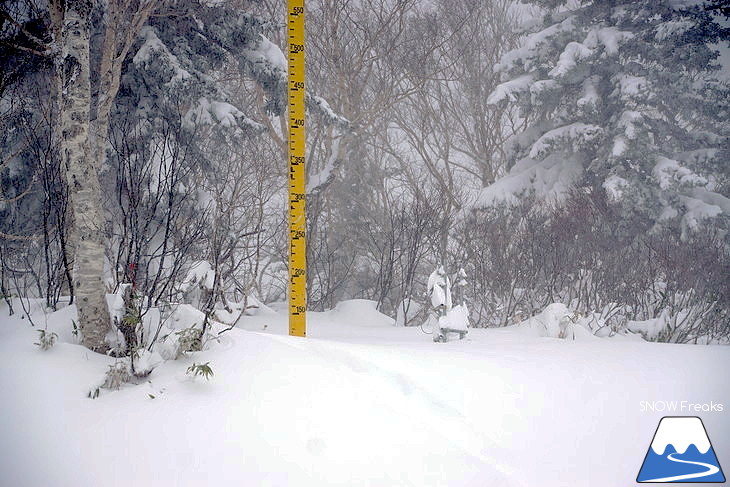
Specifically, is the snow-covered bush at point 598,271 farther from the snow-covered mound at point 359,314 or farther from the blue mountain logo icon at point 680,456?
the blue mountain logo icon at point 680,456

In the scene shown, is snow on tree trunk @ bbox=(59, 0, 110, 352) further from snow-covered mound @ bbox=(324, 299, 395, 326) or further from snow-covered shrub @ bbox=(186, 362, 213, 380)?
snow-covered mound @ bbox=(324, 299, 395, 326)

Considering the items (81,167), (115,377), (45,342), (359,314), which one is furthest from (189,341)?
(359,314)

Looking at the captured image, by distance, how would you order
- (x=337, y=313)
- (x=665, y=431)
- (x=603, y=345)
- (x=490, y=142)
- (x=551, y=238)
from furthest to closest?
(x=490, y=142)
(x=551, y=238)
(x=337, y=313)
(x=603, y=345)
(x=665, y=431)

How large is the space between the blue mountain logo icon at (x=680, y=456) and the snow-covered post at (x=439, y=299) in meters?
2.15

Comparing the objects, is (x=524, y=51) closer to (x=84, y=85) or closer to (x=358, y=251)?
(x=358, y=251)

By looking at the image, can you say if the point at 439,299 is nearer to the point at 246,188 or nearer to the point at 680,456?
the point at 680,456

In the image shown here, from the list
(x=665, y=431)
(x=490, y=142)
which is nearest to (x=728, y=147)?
(x=490, y=142)

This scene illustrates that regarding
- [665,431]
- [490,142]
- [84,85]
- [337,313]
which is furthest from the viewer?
[490,142]

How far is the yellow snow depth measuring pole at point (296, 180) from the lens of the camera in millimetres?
4379

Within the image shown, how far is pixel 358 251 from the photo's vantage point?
14078 mm

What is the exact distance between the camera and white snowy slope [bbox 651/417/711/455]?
2.83 metres

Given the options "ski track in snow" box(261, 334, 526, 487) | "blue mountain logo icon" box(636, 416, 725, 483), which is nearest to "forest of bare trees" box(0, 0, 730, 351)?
"ski track in snow" box(261, 334, 526, 487)

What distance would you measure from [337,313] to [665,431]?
5282 millimetres

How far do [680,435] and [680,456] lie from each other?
0.14 metres
